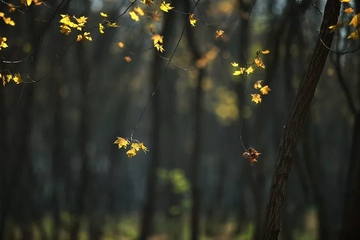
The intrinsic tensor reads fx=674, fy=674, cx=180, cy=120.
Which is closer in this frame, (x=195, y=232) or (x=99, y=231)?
(x=195, y=232)

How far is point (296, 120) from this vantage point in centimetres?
755

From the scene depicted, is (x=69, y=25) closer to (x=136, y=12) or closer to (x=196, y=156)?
(x=136, y=12)

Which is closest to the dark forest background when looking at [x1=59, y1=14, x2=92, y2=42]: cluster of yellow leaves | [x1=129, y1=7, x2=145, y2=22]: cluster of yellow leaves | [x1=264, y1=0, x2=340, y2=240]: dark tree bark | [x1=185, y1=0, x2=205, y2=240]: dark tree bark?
[x1=185, y1=0, x2=205, y2=240]: dark tree bark

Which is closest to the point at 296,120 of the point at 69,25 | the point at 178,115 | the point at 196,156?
the point at 69,25

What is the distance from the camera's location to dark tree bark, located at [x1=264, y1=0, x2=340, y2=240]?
739cm

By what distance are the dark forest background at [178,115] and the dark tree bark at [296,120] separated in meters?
0.64

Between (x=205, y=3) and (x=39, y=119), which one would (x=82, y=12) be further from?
(x=39, y=119)

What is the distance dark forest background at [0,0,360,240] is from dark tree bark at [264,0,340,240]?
64 centimetres

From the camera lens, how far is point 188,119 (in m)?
47.3

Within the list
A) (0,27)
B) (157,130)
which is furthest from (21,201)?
(0,27)

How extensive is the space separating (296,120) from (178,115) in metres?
38.8

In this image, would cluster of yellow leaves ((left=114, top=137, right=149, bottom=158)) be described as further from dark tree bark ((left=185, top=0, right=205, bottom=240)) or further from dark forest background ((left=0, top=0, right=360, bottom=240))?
dark tree bark ((left=185, top=0, right=205, bottom=240))

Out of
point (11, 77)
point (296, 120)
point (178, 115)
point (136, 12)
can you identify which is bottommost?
point (296, 120)

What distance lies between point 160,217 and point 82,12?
68.6 feet
